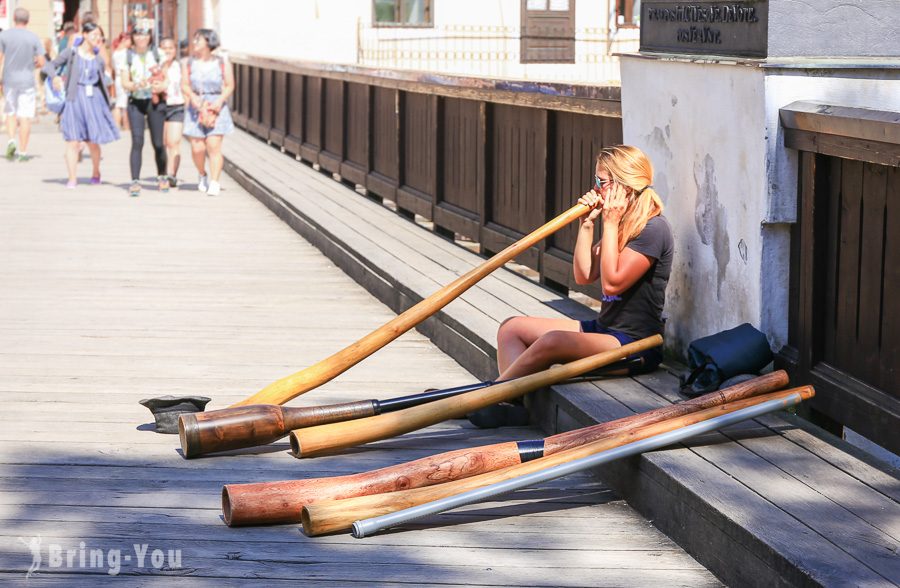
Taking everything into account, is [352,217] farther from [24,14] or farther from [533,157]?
[24,14]

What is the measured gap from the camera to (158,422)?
17.3ft

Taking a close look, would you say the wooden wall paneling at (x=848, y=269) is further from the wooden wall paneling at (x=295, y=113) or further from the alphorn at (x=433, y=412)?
the wooden wall paneling at (x=295, y=113)

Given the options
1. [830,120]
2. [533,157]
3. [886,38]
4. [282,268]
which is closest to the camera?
[830,120]

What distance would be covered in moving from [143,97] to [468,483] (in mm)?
10423

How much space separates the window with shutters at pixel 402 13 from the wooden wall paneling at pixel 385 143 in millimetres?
13210

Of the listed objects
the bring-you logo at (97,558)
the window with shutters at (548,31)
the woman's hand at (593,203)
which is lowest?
the bring-you logo at (97,558)

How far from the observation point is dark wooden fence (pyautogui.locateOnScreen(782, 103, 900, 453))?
4.13m

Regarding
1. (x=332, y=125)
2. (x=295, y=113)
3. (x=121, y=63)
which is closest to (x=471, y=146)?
(x=332, y=125)

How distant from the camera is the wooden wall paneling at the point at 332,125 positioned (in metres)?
14.0

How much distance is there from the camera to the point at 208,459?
495 centimetres

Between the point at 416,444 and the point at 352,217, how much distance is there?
19.7 feet

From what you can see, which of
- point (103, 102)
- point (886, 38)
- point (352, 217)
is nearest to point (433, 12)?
point (103, 102)

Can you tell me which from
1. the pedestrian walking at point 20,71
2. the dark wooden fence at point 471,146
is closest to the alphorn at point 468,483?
the dark wooden fence at point 471,146

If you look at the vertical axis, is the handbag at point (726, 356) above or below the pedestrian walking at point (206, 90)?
below
